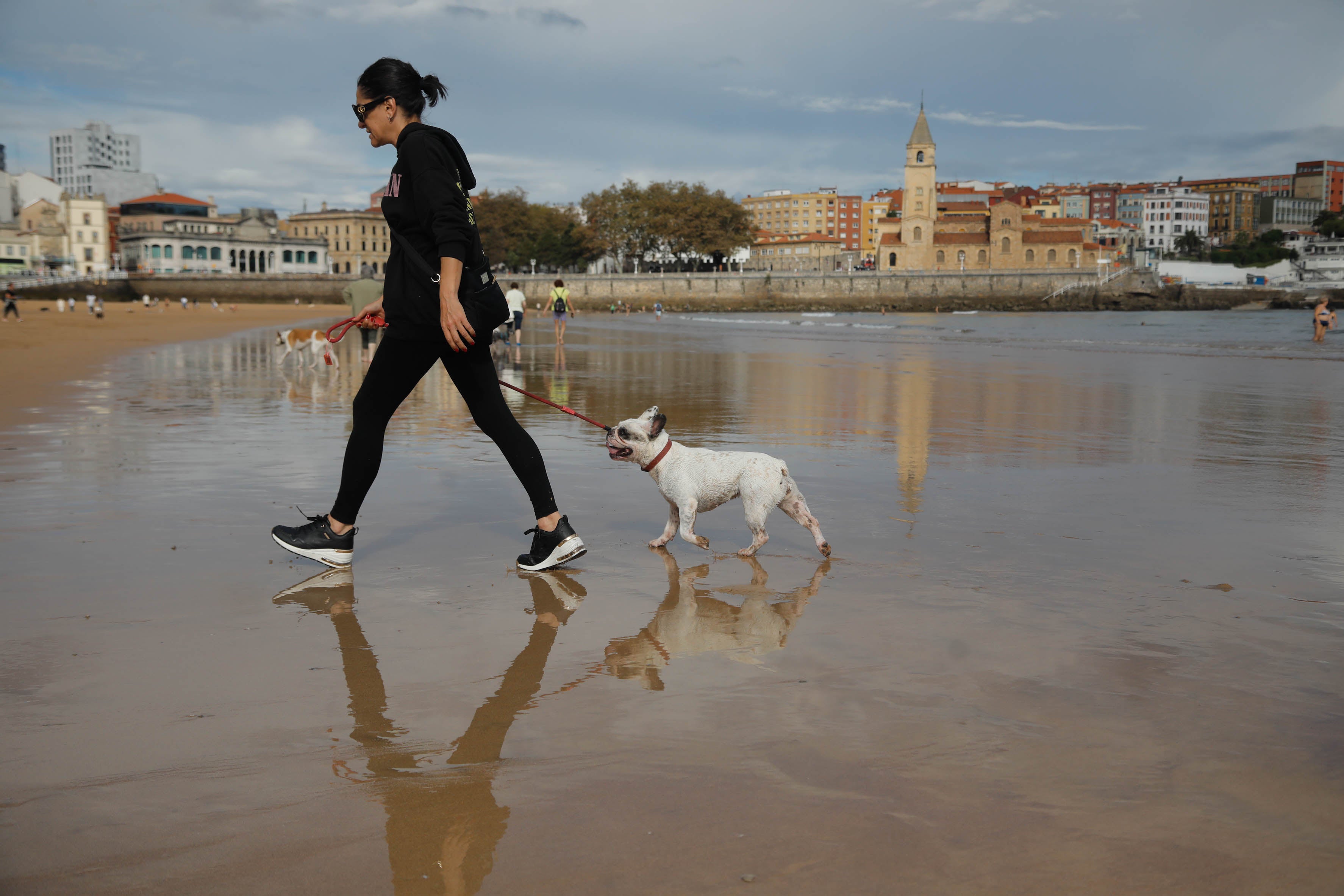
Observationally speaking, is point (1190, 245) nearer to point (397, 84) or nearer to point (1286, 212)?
point (1286, 212)

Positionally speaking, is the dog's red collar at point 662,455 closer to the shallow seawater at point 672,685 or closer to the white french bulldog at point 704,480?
the white french bulldog at point 704,480

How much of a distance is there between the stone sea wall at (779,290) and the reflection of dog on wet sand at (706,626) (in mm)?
84271

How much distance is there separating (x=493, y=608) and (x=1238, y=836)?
2364mm

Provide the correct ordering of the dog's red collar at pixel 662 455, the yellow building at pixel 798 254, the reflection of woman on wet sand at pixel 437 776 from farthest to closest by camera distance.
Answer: the yellow building at pixel 798 254 < the dog's red collar at pixel 662 455 < the reflection of woman on wet sand at pixel 437 776

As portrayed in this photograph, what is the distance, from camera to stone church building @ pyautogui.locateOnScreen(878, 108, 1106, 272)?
112 m

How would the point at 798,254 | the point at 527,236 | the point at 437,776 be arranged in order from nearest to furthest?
the point at 437,776 → the point at 527,236 → the point at 798,254

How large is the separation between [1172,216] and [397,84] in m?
205

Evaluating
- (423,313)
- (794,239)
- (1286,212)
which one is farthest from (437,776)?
(1286,212)

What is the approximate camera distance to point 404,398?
398 cm

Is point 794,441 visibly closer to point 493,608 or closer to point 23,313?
point 493,608

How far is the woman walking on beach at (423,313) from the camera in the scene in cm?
364

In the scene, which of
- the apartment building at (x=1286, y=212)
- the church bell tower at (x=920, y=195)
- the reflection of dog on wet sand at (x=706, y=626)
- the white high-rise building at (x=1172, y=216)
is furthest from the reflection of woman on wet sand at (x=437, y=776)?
the apartment building at (x=1286, y=212)

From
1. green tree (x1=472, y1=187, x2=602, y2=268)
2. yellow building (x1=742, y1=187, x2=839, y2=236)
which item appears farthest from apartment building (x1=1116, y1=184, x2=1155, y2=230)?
green tree (x1=472, y1=187, x2=602, y2=268)

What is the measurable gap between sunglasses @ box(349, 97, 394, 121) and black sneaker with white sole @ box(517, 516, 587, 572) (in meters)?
1.77
